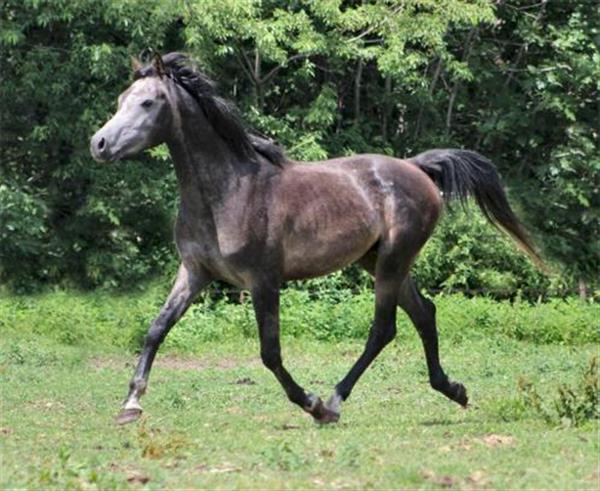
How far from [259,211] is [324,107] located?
8.96 m

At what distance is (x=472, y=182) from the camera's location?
33.2 feet

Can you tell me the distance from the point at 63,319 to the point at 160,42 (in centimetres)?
383

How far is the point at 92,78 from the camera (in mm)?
17703

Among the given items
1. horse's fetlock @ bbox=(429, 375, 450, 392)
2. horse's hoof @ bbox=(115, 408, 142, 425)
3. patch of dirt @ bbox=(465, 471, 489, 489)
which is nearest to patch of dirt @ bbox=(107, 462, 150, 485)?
patch of dirt @ bbox=(465, 471, 489, 489)

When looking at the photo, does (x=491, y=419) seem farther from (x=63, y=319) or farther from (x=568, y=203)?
(x=568, y=203)

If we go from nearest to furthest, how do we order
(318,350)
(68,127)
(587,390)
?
(587,390), (318,350), (68,127)

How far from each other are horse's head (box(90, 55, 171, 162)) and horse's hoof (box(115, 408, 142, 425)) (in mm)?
1617

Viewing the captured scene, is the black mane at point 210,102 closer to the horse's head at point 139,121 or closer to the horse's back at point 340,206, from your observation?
the horse's head at point 139,121

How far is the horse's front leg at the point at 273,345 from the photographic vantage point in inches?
348

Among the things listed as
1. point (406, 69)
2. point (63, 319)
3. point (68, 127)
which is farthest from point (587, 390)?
point (68, 127)

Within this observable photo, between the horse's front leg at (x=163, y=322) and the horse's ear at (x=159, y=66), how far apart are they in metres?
1.27

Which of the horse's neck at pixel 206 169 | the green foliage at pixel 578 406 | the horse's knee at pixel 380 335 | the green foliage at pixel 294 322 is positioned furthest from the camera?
the green foliage at pixel 294 322

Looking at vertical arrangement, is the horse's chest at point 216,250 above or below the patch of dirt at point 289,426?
→ above

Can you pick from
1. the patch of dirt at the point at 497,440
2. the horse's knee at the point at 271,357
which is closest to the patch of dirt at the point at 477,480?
the patch of dirt at the point at 497,440
